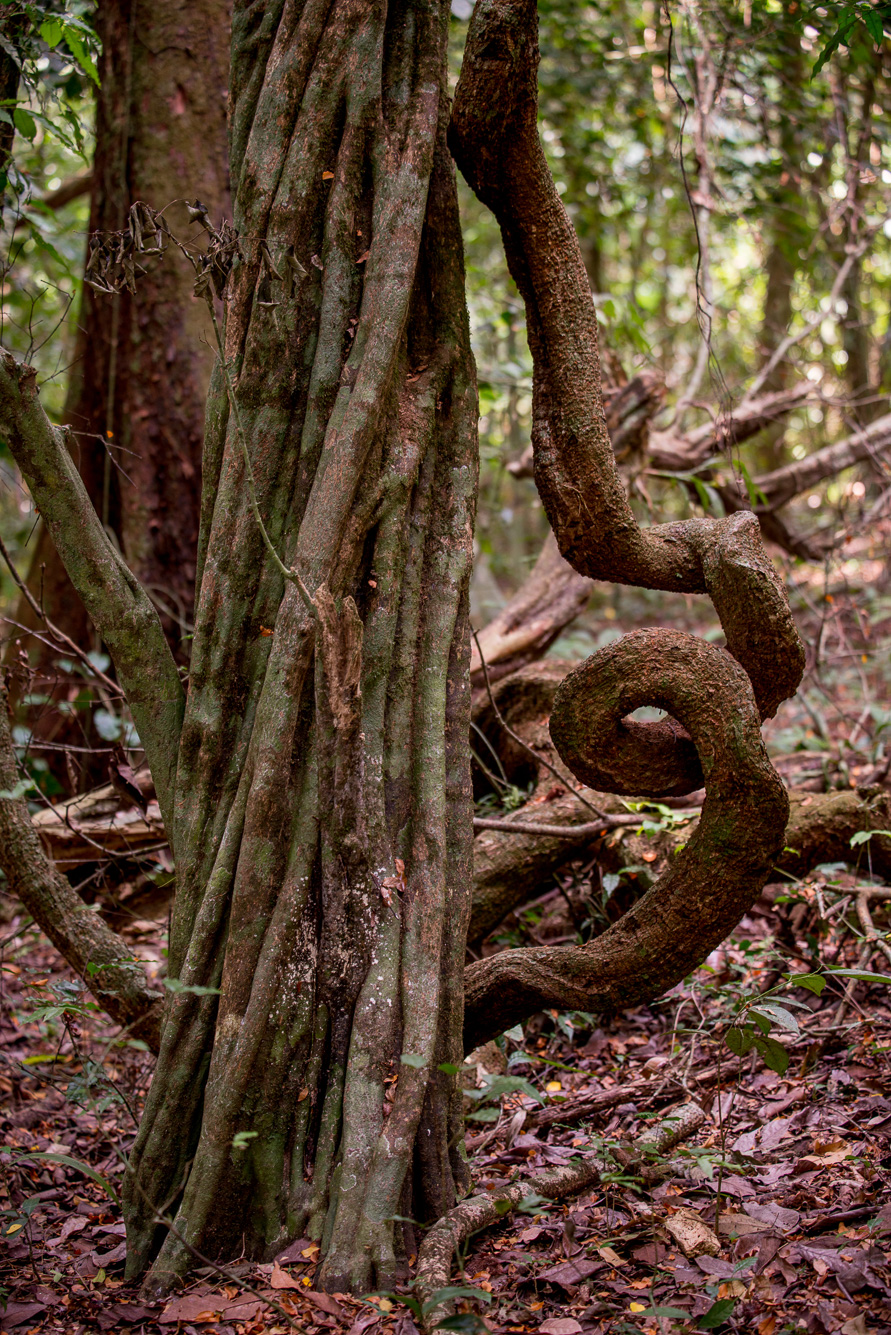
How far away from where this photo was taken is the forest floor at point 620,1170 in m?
1.90

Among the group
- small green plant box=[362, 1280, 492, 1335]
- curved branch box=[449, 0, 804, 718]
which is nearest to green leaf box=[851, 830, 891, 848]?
curved branch box=[449, 0, 804, 718]

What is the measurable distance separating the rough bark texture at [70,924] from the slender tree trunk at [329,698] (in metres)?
0.38

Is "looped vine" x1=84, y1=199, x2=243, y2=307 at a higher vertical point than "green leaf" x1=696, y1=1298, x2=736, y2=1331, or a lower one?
higher

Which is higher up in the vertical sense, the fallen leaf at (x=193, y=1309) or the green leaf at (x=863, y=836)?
the green leaf at (x=863, y=836)

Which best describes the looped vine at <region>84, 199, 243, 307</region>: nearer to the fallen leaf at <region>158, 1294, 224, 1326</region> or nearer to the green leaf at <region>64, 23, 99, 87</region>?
the green leaf at <region>64, 23, 99, 87</region>

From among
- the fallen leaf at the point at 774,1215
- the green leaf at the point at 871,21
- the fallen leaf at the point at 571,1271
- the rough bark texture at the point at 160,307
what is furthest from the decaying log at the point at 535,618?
the fallen leaf at the point at 571,1271

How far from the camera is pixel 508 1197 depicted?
218cm

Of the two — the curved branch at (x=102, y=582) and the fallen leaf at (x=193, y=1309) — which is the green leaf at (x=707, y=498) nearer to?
the curved branch at (x=102, y=582)

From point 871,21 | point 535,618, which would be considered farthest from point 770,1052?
point 535,618

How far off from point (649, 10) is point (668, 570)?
10.00 metres

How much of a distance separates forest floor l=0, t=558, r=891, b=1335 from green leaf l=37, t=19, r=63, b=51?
8.60 ft

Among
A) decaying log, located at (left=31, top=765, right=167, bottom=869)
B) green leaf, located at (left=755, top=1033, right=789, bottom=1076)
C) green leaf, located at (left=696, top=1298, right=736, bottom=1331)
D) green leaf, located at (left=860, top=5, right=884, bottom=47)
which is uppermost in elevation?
green leaf, located at (left=860, top=5, right=884, bottom=47)

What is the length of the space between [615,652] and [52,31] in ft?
7.94

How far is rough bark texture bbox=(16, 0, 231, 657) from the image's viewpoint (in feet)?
16.2
